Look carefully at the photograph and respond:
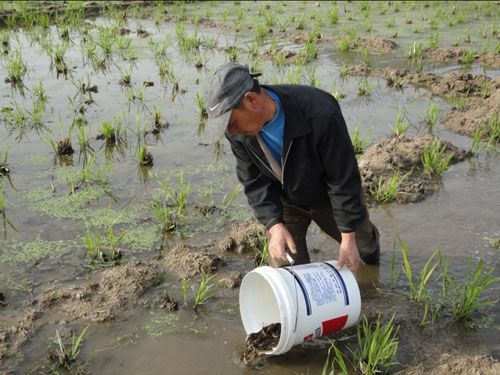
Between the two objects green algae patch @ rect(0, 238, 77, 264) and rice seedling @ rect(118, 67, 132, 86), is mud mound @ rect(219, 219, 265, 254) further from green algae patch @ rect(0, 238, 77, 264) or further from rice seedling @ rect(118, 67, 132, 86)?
rice seedling @ rect(118, 67, 132, 86)

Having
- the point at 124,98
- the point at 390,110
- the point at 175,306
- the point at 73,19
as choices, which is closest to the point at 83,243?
the point at 175,306

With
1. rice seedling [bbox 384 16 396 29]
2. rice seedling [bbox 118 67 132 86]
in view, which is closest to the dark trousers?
rice seedling [bbox 118 67 132 86]

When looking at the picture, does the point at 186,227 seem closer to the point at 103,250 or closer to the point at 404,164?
the point at 103,250

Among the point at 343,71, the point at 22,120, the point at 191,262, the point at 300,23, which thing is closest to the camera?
the point at 191,262

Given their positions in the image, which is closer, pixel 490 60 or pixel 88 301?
pixel 88 301

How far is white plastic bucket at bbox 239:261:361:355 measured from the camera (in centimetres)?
203

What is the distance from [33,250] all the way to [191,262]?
0.96 m

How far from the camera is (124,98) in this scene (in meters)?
5.46

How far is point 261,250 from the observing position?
305cm

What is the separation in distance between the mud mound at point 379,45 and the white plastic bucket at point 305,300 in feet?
18.1

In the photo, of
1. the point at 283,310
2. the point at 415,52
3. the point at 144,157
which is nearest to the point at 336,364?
the point at 283,310

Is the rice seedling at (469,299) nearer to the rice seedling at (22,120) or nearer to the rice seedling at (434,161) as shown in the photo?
the rice seedling at (434,161)

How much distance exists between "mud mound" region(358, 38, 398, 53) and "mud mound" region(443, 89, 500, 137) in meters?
2.46

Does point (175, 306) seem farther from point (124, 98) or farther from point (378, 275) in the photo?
point (124, 98)
